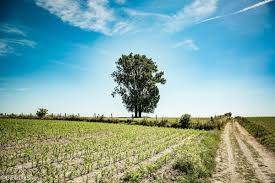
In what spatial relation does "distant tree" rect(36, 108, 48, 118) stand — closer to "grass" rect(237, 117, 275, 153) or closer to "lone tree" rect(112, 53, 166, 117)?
"lone tree" rect(112, 53, 166, 117)

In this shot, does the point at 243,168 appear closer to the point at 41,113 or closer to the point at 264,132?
the point at 264,132

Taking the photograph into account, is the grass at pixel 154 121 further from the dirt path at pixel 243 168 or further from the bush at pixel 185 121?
the dirt path at pixel 243 168

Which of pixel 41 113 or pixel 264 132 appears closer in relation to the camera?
pixel 264 132

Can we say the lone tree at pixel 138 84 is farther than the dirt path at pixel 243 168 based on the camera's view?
Yes

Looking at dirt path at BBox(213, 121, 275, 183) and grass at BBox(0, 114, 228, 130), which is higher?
grass at BBox(0, 114, 228, 130)

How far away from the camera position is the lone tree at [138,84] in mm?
66312

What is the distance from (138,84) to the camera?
66.2 m

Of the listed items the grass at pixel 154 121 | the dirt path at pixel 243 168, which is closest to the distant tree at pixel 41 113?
the grass at pixel 154 121

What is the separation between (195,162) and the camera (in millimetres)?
13898

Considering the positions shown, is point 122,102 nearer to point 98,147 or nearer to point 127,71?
point 127,71

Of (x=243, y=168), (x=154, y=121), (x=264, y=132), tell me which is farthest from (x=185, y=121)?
(x=243, y=168)

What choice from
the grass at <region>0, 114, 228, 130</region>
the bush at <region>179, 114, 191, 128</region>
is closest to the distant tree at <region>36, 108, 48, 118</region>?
the grass at <region>0, 114, 228, 130</region>

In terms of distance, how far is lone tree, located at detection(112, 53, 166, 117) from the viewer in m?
66.3

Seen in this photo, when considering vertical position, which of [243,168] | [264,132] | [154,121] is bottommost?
[243,168]
